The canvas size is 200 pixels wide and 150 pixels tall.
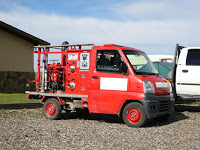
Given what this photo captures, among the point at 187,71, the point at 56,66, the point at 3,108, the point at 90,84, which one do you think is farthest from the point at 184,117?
the point at 3,108

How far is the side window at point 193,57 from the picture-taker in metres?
9.85

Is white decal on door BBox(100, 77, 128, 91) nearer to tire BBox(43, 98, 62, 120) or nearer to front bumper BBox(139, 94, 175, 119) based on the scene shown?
front bumper BBox(139, 94, 175, 119)

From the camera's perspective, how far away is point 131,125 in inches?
305

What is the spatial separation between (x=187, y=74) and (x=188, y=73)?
0.05 meters

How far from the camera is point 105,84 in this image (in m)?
8.09

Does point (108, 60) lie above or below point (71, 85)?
above

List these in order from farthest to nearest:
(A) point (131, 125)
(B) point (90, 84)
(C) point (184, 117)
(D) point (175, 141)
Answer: (C) point (184, 117)
(B) point (90, 84)
(A) point (131, 125)
(D) point (175, 141)

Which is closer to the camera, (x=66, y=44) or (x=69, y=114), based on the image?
(x=66, y=44)

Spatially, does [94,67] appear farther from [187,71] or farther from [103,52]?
[187,71]

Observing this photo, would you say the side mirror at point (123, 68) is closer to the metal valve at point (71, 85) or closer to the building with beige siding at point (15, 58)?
the metal valve at point (71, 85)

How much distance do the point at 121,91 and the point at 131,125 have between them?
97 cm

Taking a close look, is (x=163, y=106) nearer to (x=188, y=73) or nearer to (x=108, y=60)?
(x=108, y=60)

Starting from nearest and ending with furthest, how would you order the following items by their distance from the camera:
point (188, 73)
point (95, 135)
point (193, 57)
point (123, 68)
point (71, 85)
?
point (95, 135) < point (123, 68) < point (71, 85) < point (188, 73) < point (193, 57)

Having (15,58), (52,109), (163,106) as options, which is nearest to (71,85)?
(52,109)
